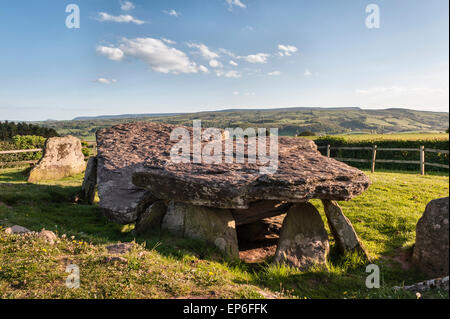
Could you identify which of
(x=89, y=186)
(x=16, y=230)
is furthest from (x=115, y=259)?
(x=89, y=186)

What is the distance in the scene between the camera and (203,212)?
7668 millimetres

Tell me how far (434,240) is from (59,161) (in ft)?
57.3

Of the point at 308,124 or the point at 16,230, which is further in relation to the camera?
the point at 308,124

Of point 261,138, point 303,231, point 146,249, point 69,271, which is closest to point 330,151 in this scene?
point 261,138

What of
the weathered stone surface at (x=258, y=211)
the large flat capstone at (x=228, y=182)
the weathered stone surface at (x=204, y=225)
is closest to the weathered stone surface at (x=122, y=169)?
the large flat capstone at (x=228, y=182)

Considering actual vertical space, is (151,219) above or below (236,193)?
below

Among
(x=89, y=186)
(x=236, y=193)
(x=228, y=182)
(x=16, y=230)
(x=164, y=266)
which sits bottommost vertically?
(x=164, y=266)

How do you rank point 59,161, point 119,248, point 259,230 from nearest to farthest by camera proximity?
point 119,248, point 259,230, point 59,161

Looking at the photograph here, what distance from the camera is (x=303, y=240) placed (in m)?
7.18

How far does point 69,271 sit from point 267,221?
6.14 m

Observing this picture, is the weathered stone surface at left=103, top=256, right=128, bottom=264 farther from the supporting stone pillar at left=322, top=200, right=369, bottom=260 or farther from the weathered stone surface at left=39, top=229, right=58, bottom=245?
the supporting stone pillar at left=322, top=200, right=369, bottom=260

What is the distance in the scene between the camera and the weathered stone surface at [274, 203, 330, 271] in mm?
6797

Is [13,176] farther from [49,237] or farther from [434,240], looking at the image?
[434,240]

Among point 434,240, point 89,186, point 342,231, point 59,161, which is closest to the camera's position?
point 434,240
